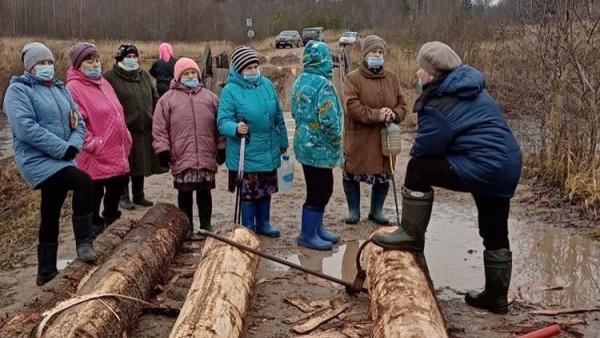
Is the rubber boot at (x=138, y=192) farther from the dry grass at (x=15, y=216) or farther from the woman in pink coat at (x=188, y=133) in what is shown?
the woman in pink coat at (x=188, y=133)

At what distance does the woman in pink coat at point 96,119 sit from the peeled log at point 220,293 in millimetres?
1436

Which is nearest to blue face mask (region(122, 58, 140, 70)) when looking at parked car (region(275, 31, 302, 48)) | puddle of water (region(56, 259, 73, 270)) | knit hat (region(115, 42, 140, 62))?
knit hat (region(115, 42, 140, 62))

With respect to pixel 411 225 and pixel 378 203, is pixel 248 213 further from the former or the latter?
pixel 411 225

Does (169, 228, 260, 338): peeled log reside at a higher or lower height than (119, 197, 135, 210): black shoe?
higher

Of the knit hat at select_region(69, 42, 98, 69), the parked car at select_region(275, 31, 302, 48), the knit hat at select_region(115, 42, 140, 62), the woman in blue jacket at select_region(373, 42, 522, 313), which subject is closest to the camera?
the woman in blue jacket at select_region(373, 42, 522, 313)

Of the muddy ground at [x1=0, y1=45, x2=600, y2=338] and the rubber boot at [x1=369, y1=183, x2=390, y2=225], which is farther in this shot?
the rubber boot at [x1=369, y1=183, x2=390, y2=225]

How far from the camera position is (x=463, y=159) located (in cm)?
519

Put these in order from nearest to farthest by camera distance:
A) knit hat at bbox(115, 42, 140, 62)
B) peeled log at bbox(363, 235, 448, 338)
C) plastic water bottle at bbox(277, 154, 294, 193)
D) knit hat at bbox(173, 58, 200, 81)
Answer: peeled log at bbox(363, 235, 448, 338), knit hat at bbox(173, 58, 200, 81), plastic water bottle at bbox(277, 154, 294, 193), knit hat at bbox(115, 42, 140, 62)

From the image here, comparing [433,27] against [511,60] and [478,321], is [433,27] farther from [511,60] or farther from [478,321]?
[478,321]

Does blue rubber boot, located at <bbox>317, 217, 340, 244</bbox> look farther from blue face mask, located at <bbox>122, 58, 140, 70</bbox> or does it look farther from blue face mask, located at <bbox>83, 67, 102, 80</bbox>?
blue face mask, located at <bbox>122, 58, 140, 70</bbox>

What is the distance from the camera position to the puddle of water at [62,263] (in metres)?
6.75

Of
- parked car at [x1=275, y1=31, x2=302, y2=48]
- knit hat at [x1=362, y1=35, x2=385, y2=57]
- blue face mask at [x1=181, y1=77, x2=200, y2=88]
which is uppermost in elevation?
parked car at [x1=275, y1=31, x2=302, y2=48]

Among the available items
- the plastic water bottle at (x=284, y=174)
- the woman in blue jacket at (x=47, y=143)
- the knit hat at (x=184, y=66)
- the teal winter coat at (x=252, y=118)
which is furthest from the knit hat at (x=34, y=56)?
the plastic water bottle at (x=284, y=174)

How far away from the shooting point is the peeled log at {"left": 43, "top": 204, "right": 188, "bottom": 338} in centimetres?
448
